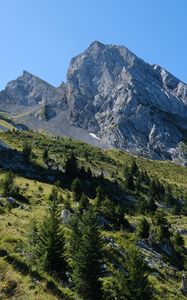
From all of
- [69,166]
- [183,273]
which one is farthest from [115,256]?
[69,166]

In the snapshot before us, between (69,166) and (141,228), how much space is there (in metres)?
48.9

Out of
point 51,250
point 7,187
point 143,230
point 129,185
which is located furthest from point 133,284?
point 129,185

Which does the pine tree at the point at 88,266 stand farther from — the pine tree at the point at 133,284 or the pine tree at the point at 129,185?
the pine tree at the point at 129,185

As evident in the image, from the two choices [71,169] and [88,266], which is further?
[71,169]

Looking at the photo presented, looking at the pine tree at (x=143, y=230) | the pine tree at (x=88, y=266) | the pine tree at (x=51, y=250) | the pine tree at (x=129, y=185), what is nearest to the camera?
the pine tree at (x=88, y=266)

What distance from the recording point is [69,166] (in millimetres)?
105750

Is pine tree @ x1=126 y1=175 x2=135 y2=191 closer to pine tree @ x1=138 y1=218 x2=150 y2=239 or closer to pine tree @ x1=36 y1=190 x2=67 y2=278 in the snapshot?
pine tree @ x1=138 y1=218 x2=150 y2=239

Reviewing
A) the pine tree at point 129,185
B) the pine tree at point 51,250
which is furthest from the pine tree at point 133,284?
the pine tree at point 129,185

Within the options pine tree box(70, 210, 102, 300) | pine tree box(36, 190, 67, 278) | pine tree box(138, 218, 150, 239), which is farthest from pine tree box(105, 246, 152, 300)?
pine tree box(138, 218, 150, 239)

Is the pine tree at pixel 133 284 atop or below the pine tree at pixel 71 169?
below

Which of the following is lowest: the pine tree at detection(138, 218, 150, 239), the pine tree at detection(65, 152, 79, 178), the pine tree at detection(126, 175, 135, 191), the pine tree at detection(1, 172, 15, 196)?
the pine tree at detection(1, 172, 15, 196)

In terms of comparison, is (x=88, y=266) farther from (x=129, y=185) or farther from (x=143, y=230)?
(x=129, y=185)

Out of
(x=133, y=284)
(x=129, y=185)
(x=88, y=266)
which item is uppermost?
(x=129, y=185)

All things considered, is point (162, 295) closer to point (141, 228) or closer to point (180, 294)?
point (180, 294)
